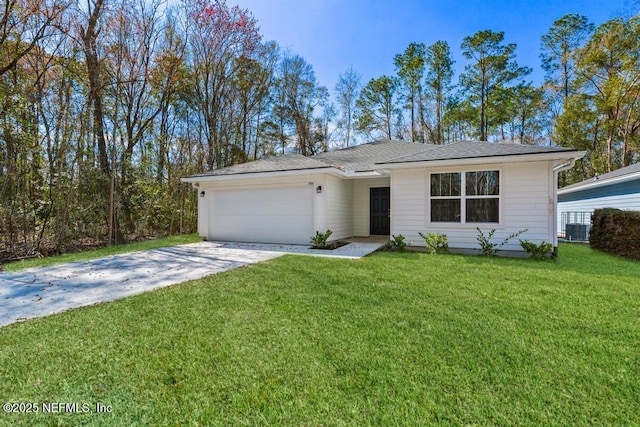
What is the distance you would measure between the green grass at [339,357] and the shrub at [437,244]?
3.20 meters

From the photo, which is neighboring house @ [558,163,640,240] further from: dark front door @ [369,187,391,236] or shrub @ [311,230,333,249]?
shrub @ [311,230,333,249]

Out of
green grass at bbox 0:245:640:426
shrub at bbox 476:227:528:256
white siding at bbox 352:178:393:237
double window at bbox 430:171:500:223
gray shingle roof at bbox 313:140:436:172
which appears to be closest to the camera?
green grass at bbox 0:245:640:426

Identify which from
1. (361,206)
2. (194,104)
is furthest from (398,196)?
(194,104)

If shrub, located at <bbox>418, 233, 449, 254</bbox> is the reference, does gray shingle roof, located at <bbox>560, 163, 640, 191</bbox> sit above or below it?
above

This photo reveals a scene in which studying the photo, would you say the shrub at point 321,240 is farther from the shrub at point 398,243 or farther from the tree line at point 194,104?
the tree line at point 194,104

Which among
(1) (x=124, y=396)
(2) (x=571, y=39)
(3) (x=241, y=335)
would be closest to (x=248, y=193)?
(3) (x=241, y=335)

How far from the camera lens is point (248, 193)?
9.84 m

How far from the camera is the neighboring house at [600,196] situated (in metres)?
9.99

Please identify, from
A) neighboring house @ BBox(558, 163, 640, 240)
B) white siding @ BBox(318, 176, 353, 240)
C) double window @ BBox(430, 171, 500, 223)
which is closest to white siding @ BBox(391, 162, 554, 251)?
double window @ BBox(430, 171, 500, 223)

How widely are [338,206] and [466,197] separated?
3.76 m

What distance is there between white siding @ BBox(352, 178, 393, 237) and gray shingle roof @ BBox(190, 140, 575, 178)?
712mm

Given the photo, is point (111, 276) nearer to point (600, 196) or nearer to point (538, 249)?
point (538, 249)

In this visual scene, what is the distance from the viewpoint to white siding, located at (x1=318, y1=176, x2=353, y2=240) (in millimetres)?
8828

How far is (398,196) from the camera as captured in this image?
812cm
